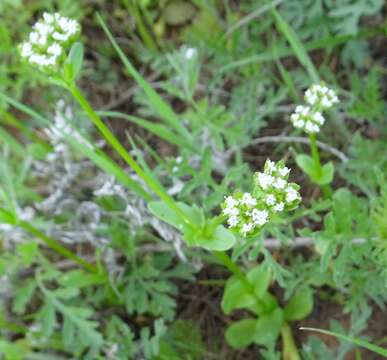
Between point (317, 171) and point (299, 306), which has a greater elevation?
point (317, 171)

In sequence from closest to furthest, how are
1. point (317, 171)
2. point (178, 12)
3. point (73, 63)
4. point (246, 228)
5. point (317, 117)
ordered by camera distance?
point (246, 228), point (73, 63), point (317, 117), point (317, 171), point (178, 12)

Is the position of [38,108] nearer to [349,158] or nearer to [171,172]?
[171,172]

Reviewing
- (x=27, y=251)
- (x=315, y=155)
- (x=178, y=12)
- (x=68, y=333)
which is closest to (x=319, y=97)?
(x=315, y=155)

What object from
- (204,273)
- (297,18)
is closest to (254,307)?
(204,273)

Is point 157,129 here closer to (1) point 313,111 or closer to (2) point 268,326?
(1) point 313,111

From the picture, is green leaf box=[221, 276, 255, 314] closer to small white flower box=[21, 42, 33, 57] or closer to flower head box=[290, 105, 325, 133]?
flower head box=[290, 105, 325, 133]

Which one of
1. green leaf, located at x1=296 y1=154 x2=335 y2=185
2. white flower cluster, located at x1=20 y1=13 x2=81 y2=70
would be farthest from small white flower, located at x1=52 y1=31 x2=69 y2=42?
green leaf, located at x1=296 y1=154 x2=335 y2=185

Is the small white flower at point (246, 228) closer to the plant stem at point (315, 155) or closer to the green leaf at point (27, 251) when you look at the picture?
the plant stem at point (315, 155)
